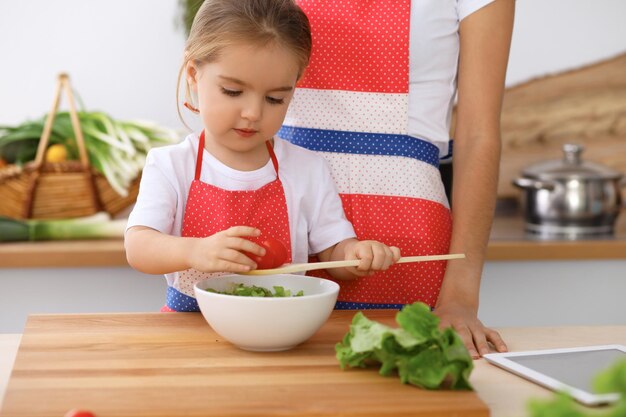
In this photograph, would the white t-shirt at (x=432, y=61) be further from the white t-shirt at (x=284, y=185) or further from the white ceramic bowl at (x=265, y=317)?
the white ceramic bowl at (x=265, y=317)

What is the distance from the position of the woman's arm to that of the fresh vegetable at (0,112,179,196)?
1.45 m

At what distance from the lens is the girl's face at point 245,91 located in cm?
131

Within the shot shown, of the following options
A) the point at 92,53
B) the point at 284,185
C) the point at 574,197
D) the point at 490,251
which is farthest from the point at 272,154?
the point at 92,53

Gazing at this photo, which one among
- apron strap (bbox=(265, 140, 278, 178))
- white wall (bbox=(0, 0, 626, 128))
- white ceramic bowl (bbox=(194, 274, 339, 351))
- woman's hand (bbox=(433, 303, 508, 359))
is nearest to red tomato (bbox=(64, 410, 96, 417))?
white ceramic bowl (bbox=(194, 274, 339, 351))

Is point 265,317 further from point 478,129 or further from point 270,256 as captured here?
point 478,129

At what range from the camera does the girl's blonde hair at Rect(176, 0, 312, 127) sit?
1.32 metres

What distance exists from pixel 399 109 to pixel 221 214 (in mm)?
412

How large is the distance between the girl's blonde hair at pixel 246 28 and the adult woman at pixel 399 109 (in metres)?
0.18

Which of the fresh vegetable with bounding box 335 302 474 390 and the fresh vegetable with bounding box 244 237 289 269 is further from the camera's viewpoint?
the fresh vegetable with bounding box 244 237 289 269

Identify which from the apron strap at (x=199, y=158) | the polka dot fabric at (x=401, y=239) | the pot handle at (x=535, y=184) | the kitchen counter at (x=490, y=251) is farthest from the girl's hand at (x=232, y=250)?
the pot handle at (x=535, y=184)

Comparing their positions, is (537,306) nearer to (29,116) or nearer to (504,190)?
(504,190)

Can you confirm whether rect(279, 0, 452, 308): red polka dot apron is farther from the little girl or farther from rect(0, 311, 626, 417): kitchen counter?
rect(0, 311, 626, 417): kitchen counter

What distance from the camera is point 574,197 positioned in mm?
2701

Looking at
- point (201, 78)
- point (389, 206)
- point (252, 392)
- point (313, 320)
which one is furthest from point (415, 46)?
point (252, 392)
